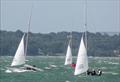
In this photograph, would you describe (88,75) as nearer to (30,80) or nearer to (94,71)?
(94,71)

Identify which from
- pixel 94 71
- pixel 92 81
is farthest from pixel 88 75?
pixel 92 81

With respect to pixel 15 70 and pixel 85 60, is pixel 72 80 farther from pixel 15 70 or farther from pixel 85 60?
pixel 15 70

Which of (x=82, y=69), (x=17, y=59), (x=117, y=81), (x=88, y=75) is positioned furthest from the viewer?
(x=17, y=59)

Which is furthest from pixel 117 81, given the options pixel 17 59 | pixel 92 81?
pixel 17 59

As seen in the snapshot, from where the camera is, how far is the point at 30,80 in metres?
77.3

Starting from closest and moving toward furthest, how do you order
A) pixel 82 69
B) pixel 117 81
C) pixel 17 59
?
pixel 82 69, pixel 117 81, pixel 17 59

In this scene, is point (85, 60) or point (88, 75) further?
point (88, 75)

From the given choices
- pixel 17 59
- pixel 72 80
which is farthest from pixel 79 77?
pixel 17 59

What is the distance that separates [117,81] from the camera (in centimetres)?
7769

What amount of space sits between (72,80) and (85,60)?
13.5 feet

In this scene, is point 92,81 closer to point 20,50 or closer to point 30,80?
point 30,80

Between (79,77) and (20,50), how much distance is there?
14.5 metres

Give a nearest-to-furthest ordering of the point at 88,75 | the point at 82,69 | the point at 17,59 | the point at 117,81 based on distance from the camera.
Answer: the point at 82,69 < the point at 117,81 < the point at 88,75 < the point at 17,59

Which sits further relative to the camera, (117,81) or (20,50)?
(20,50)
